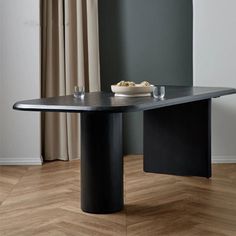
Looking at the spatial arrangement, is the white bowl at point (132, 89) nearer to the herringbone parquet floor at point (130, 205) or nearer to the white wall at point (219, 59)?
the herringbone parquet floor at point (130, 205)

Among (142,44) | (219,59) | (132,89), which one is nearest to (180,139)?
(219,59)

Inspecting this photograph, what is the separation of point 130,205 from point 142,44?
7.28 ft

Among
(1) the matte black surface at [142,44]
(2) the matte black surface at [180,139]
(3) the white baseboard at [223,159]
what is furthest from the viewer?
(1) the matte black surface at [142,44]

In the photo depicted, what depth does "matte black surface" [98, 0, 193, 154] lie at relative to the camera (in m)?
5.26

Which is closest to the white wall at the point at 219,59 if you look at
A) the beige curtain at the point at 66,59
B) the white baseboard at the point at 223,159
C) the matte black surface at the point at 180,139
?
the white baseboard at the point at 223,159

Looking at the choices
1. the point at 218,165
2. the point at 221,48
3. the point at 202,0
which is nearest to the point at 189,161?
the point at 218,165

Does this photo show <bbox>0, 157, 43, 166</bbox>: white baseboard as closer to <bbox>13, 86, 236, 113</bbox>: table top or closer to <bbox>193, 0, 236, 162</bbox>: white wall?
<bbox>193, 0, 236, 162</bbox>: white wall

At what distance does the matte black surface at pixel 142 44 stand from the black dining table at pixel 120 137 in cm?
100

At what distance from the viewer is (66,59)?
5.10 metres

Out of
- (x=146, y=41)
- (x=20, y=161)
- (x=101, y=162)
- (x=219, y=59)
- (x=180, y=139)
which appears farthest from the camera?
(x=146, y=41)

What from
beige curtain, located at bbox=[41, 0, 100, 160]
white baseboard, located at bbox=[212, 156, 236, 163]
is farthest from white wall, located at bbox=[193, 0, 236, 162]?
beige curtain, located at bbox=[41, 0, 100, 160]

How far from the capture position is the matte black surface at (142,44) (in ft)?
17.3

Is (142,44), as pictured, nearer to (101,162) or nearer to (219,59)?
(219,59)

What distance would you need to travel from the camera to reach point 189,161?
436 centimetres
